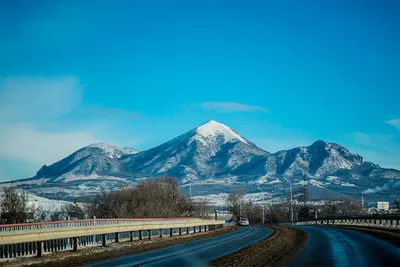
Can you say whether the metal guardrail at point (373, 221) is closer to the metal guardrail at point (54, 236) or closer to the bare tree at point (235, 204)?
the metal guardrail at point (54, 236)

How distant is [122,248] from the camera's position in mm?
29562

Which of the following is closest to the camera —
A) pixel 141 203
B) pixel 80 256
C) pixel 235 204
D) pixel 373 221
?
pixel 80 256

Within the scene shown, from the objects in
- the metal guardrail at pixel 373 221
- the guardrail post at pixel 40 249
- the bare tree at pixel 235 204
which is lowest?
the bare tree at pixel 235 204

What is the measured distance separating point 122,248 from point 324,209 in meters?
173

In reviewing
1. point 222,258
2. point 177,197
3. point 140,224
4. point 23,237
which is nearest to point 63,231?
point 23,237

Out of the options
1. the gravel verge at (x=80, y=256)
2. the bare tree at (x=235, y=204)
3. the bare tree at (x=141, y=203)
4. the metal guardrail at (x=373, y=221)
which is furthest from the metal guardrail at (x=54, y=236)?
the bare tree at (x=235, y=204)

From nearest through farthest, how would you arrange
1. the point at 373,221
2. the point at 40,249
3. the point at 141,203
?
the point at 40,249, the point at 373,221, the point at 141,203

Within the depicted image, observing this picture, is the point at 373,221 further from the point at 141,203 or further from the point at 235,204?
the point at 235,204

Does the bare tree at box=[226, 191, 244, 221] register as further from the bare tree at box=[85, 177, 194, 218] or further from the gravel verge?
the gravel verge

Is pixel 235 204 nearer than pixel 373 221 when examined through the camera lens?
No

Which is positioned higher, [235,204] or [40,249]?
[40,249]

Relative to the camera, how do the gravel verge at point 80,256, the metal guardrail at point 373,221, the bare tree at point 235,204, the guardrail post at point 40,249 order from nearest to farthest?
the gravel verge at point 80,256 < the guardrail post at point 40,249 < the metal guardrail at point 373,221 < the bare tree at point 235,204

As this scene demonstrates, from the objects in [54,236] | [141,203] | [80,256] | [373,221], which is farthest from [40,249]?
[141,203]

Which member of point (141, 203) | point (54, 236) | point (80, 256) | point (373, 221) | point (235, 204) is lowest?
point (235, 204)
